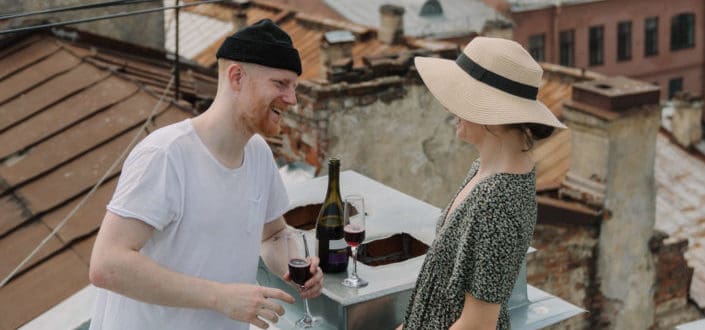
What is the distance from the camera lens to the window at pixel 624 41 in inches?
1348

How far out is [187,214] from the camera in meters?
2.87

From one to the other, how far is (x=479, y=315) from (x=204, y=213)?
2.73 feet

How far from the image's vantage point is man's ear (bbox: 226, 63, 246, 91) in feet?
9.66

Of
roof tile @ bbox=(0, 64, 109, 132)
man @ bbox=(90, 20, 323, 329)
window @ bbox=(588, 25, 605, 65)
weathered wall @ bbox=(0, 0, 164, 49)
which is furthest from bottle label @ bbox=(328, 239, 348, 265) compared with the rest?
window @ bbox=(588, 25, 605, 65)

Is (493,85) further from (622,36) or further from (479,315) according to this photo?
(622,36)

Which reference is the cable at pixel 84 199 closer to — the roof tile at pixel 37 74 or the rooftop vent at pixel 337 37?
the roof tile at pixel 37 74

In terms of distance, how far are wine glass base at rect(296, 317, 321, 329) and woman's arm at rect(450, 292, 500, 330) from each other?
2.13 ft

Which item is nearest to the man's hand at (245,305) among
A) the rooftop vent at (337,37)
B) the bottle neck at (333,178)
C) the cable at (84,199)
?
the bottle neck at (333,178)

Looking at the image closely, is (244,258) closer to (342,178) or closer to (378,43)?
(342,178)

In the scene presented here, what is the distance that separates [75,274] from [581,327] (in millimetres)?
6049

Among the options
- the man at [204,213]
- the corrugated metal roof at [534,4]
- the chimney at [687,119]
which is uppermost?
the man at [204,213]

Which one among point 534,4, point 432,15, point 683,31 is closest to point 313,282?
point 432,15

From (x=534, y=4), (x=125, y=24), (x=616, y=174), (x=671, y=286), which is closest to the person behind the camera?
(x=616, y=174)

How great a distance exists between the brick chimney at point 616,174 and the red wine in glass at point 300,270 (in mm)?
6866
